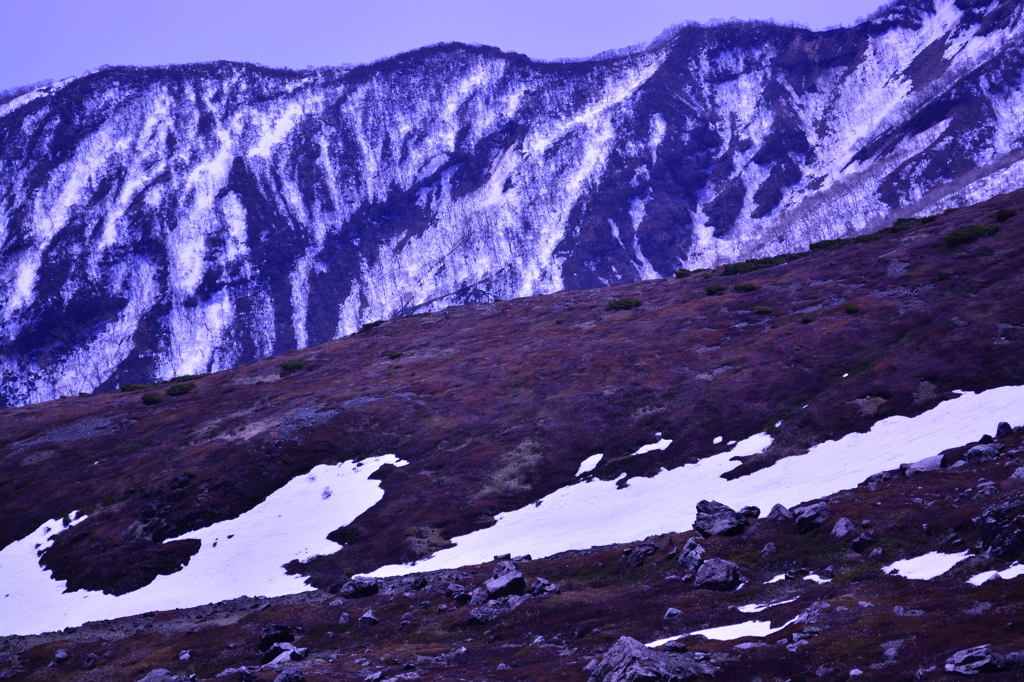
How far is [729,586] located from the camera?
24562mm

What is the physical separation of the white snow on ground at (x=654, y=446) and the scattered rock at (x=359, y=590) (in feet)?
60.5

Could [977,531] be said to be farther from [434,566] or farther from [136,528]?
[136,528]

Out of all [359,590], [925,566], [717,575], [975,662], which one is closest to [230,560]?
[359,590]

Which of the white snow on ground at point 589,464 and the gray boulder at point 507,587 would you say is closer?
the gray boulder at point 507,587

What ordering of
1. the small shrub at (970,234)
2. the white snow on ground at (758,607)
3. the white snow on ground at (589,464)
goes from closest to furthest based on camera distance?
1. the white snow on ground at (758,607)
2. the white snow on ground at (589,464)
3. the small shrub at (970,234)

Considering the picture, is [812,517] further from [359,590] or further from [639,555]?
[359,590]

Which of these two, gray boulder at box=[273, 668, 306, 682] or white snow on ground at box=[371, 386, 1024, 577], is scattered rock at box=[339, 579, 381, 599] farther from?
gray boulder at box=[273, 668, 306, 682]

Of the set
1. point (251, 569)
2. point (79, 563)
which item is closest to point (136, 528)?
point (79, 563)

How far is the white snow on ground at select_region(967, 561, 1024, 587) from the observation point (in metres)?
17.9

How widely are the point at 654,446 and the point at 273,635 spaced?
25492 millimetres

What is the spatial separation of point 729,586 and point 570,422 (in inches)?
1167

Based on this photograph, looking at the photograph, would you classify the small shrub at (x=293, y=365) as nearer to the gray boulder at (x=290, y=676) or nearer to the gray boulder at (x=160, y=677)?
the gray boulder at (x=160, y=677)

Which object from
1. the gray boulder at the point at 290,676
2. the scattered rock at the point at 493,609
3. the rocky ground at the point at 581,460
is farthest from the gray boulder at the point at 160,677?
the scattered rock at the point at 493,609

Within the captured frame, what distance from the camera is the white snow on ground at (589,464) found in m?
47.8
